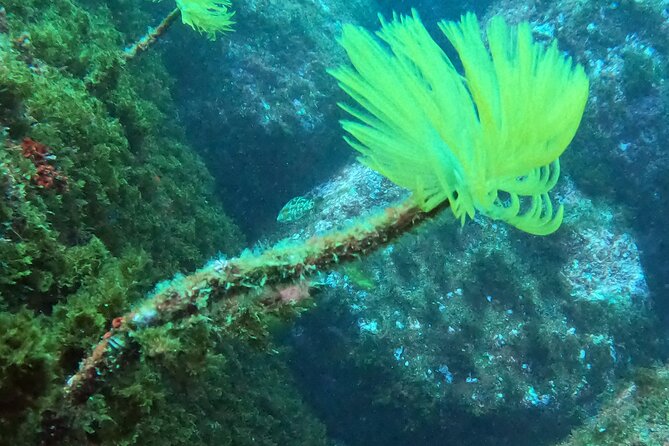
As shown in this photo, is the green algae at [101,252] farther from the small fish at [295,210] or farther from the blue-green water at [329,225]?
the small fish at [295,210]

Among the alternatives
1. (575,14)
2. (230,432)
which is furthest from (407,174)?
(575,14)

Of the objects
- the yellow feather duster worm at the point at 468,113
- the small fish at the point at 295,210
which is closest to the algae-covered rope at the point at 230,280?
the yellow feather duster worm at the point at 468,113

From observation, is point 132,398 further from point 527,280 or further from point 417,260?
point 527,280

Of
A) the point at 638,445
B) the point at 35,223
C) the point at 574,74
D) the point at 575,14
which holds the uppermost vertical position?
the point at 575,14

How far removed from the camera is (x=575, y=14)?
28.1 ft

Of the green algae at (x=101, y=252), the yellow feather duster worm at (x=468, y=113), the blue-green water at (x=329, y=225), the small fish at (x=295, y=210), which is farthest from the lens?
the small fish at (x=295, y=210)

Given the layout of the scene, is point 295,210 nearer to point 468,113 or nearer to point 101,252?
point 101,252

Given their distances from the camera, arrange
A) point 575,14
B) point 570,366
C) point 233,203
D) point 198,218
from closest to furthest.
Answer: point 198,218, point 570,366, point 233,203, point 575,14

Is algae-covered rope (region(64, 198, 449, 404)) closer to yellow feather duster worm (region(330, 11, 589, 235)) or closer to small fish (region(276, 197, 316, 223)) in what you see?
yellow feather duster worm (region(330, 11, 589, 235))

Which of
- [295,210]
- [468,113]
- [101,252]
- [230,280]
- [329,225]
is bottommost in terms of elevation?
[230,280]

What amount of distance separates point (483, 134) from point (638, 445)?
4087 millimetres

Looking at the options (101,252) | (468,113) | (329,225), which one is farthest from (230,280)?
(329,225)

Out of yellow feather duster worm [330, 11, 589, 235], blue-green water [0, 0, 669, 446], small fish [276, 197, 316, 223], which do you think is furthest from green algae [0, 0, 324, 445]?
small fish [276, 197, 316, 223]

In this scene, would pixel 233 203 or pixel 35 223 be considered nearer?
pixel 35 223
